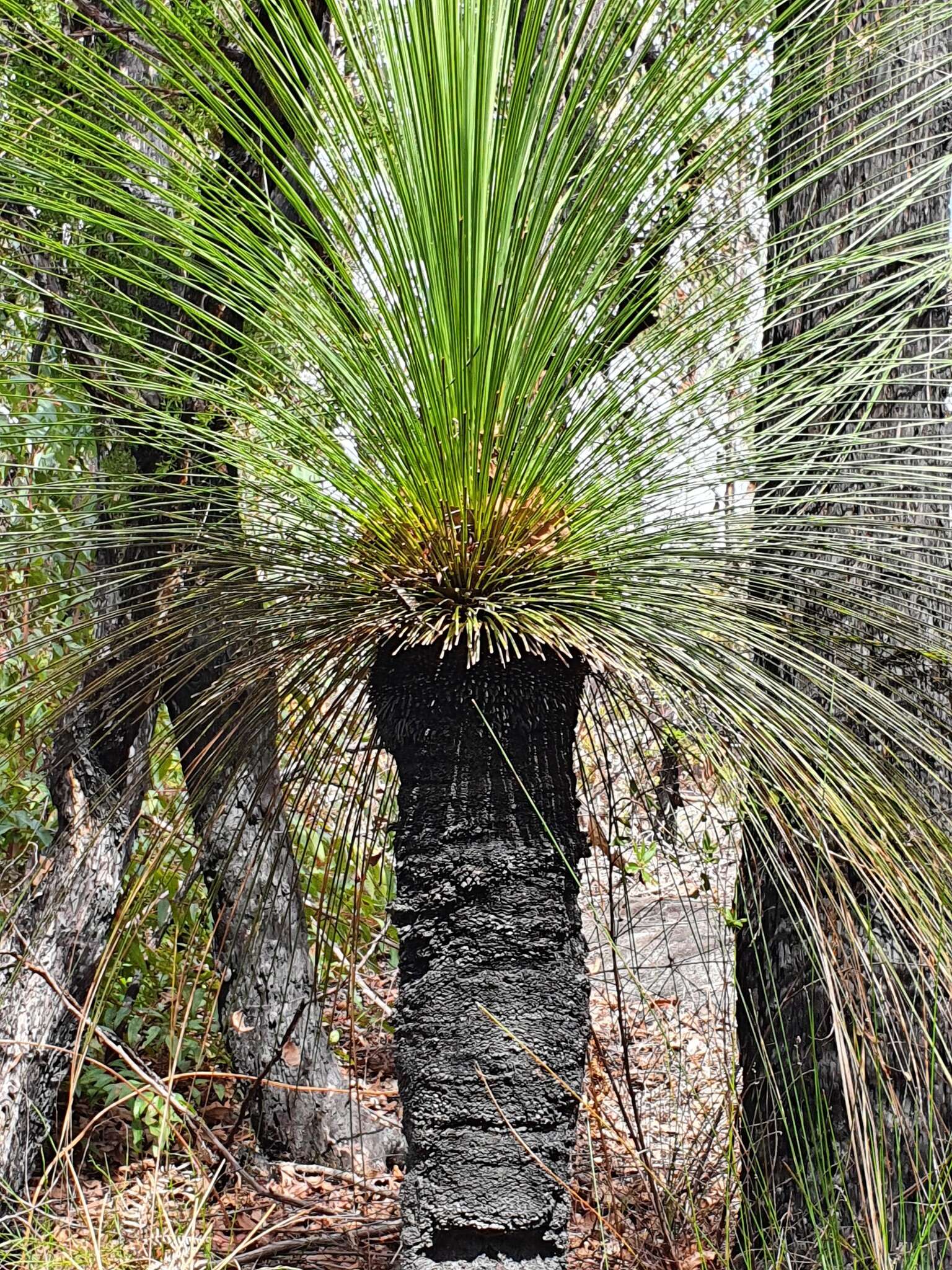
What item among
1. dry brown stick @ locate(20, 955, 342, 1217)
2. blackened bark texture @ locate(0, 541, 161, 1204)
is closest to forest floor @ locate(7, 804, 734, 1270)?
dry brown stick @ locate(20, 955, 342, 1217)

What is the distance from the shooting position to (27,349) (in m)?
2.72

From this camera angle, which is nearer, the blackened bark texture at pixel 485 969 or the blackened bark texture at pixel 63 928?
the blackened bark texture at pixel 485 969

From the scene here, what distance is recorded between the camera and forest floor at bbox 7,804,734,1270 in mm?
1515

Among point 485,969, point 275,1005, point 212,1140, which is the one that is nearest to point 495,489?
point 485,969

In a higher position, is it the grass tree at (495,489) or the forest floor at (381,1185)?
the grass tree at (495,489)

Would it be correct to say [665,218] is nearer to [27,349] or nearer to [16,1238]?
[16,1238]

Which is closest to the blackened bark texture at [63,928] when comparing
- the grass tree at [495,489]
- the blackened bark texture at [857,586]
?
the grass tree at [495,489]

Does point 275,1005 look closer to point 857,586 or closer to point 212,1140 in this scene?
point 212,1140

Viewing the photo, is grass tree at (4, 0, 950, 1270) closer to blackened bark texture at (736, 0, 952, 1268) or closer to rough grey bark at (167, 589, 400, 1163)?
blackened bark texture at (736, 0, 952, 1268)

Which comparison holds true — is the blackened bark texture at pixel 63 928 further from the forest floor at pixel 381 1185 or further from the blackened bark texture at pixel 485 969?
the blackened bark texture at pixel 485 969

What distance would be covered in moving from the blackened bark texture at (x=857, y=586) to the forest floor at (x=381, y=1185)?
10 centimetres

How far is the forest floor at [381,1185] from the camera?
4.97 ft

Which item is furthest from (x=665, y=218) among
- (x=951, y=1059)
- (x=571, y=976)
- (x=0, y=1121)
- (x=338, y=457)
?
(x=0, y=1121)

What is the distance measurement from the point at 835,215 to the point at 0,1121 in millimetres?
2036
